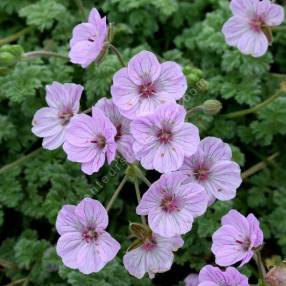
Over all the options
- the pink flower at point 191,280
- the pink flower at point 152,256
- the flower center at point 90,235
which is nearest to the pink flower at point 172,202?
the pink flower at point 152,256

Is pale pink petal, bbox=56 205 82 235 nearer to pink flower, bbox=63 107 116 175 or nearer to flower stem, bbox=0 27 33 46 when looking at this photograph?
pink flower, bbox=63 107 116 175

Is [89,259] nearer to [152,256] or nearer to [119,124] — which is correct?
[152,256]

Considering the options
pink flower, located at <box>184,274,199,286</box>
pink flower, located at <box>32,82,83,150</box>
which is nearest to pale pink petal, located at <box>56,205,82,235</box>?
pink flower, located at <box>32,82,83,150</box>

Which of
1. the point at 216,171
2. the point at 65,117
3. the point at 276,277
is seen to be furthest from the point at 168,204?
the point at 65,117

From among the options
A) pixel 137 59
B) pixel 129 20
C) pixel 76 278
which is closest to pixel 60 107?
pixel 137 59

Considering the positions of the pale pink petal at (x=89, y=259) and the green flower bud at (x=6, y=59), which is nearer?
the pale pink petal at (x=89, y=259)

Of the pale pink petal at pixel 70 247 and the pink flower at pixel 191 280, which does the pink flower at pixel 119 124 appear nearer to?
the pale pink petal at pixel 70 247

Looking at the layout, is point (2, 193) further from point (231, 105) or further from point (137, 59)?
point (231, 105)
